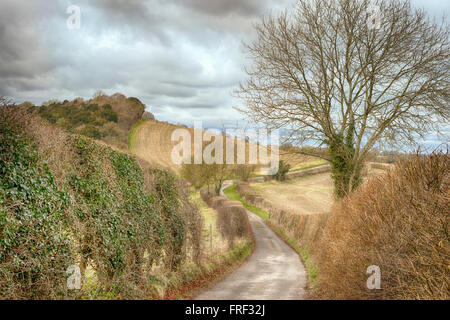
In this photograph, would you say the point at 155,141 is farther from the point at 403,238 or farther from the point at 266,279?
the point at 403,238

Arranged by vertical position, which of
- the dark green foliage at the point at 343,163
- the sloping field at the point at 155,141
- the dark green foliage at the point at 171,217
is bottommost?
the dark green foliage at the point at 171,217

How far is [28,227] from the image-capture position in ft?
17.9

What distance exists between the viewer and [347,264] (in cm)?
720

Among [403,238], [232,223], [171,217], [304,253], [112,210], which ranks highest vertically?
[112,210]

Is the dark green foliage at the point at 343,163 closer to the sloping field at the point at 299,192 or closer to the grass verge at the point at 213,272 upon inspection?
the grass verge at the point at 213,272

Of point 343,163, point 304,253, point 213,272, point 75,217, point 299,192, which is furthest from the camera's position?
point 299,192

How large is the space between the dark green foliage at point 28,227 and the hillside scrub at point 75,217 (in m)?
0.01

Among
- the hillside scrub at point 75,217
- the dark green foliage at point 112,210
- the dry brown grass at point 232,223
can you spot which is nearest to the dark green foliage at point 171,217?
the hillside scrub at point 75,217

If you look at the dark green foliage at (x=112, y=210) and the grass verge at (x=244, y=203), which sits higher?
the dark green foliage at (x=112, y=210)

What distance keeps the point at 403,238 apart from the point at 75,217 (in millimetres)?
6118

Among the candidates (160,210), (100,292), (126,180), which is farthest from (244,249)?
(100,292)

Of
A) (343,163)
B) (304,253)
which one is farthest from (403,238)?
(304,253)

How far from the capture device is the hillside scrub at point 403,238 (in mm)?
4699

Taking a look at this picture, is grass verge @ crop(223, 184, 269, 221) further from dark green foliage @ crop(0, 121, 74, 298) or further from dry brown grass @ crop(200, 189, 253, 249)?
dark green foliage @ crop(0, 121, 74, 298)
